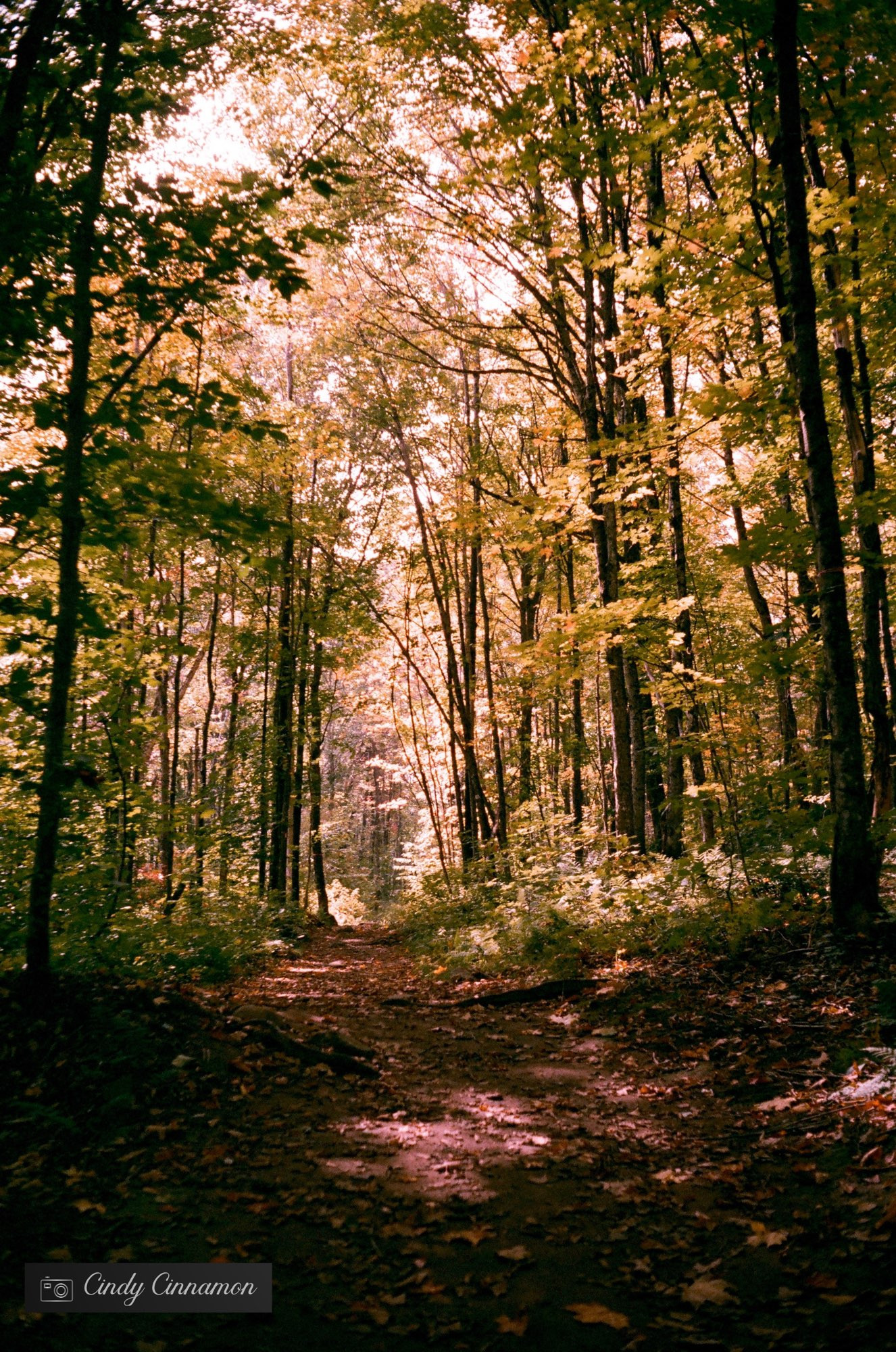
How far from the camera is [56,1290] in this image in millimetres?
2666

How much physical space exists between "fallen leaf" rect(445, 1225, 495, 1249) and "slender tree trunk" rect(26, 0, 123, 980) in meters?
3.25

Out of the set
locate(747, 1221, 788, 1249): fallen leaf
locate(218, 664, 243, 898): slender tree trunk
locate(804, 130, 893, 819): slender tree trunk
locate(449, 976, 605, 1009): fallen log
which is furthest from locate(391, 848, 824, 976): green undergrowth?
locate(218, 664, 243, 898): slender tree trunk

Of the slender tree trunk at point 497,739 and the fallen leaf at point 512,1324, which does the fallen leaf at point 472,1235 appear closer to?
Answer: the fallen leaf at point 512,1324

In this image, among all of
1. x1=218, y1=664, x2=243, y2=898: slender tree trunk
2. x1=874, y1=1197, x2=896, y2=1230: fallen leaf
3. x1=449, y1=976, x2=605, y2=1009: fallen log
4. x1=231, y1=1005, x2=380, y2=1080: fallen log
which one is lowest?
x1=449, y1=976, x2=605, y2=1009: fallen log

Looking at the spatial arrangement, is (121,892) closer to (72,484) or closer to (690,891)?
(72,484)

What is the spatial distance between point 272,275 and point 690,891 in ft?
23.1

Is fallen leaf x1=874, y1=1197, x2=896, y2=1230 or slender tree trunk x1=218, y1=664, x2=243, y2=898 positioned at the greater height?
slender tree trunk x1=218, y1=664, x2=243, y2=898

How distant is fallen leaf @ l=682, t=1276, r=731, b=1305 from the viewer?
2.72m

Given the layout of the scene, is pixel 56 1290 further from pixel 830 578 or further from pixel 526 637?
pixel 526 637

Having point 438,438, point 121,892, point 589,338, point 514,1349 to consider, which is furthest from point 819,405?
point 438,438

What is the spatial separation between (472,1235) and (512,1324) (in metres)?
0.66

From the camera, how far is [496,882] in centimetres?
1338

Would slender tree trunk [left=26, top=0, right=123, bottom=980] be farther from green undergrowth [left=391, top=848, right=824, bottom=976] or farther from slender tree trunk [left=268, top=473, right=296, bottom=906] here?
slender tree trunk [left=268, top=473, right=296, bottom=906]

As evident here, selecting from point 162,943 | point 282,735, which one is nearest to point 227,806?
point 282,735
